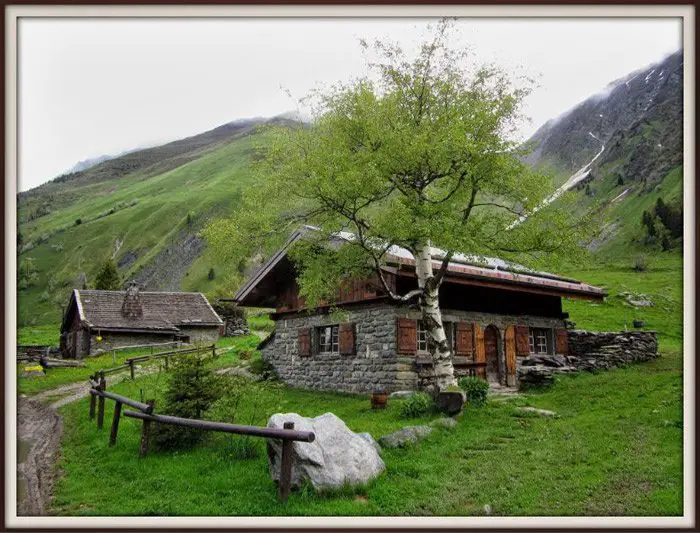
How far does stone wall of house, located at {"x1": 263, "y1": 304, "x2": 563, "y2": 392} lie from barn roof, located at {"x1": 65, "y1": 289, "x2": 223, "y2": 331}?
1129 cm

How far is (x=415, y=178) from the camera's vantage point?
11.6 metres

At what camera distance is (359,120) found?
37.6 feet

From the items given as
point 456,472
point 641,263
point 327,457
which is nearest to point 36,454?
point 327,457

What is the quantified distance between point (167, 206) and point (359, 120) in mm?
77386

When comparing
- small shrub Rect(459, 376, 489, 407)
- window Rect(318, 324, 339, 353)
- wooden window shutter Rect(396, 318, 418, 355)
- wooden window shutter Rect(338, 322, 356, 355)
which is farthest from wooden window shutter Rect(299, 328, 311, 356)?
small shrub Rect(459, 376, 489, 407)

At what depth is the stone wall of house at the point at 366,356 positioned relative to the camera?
49.0 feet

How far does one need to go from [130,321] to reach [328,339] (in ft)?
46.8

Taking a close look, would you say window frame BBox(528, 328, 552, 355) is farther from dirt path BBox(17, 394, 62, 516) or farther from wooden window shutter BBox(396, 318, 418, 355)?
dirt path BBox(17, 394, 62, 516)

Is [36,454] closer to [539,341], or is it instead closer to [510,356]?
[510,356]

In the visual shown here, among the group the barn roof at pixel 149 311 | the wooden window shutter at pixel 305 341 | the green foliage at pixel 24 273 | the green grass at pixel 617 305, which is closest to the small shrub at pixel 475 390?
the wooden window shutter at pixel 305 341

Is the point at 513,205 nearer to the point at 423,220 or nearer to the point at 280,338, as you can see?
the point at 423,220

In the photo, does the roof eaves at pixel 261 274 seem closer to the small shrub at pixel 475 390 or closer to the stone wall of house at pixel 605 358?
the small shrub at pixel 475 390

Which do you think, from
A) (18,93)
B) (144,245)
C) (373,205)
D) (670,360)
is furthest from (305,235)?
(144,245)

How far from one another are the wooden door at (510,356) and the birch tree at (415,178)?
6036mm
